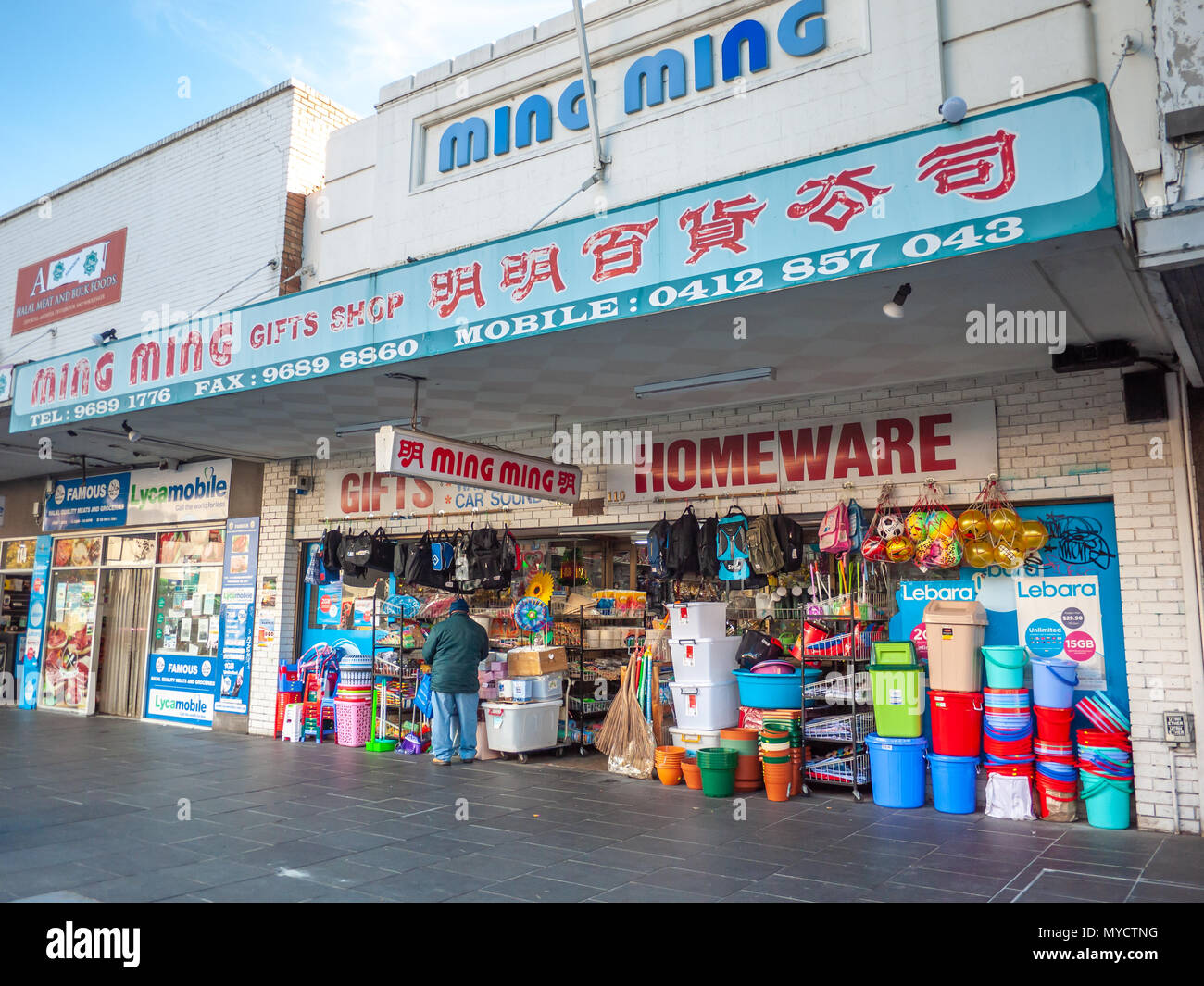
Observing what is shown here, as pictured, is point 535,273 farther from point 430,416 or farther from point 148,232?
point 148,232

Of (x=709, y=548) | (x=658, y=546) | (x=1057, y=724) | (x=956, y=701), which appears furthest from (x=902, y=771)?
(x=658, y=546)

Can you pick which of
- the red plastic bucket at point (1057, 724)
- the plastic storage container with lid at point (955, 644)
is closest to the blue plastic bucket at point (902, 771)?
the plastic storage container with lid at point (955, 644)

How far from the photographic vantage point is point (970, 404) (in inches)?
307

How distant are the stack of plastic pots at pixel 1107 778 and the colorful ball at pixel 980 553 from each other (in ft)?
4.98

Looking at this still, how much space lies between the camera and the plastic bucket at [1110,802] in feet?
21.7

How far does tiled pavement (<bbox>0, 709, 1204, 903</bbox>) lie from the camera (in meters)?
5.25

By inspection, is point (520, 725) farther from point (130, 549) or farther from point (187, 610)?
point (130, 549)

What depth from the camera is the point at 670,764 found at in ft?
28.0

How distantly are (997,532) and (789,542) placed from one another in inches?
71.7

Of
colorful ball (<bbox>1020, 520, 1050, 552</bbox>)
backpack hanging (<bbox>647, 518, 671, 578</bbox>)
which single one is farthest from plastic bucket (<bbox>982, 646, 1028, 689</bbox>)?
backpack hanging (<bbox>647, 518, 671, 578</bbox>)

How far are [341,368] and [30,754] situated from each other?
21.4 ft

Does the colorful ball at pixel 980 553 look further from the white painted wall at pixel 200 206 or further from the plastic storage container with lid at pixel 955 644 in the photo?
the white painted wall at pixel 200 206

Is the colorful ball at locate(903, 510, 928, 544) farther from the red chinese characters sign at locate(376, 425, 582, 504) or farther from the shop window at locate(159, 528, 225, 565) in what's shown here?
the shop window at locate(159, 528, 225, 565)
